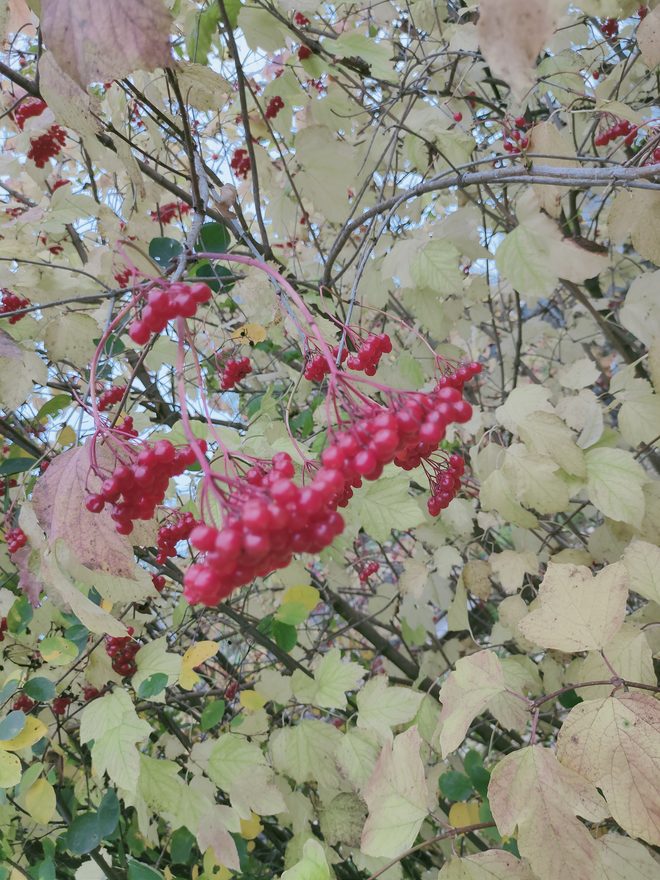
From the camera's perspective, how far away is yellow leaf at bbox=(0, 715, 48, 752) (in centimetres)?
134

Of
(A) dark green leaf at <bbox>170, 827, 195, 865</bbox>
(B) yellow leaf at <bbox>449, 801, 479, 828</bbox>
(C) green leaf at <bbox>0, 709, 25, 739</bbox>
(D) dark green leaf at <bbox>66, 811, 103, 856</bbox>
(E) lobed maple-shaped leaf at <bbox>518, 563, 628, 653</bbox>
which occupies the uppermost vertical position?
(E) lobed maple-shaped leaf at <bbox>518, 563, 628, 653</bbox>

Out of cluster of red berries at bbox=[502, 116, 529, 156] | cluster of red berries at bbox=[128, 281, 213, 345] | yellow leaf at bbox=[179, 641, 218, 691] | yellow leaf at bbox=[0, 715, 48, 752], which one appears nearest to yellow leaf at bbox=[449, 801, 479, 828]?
yellow leaf at bbox=[179, 641, 218, 691]

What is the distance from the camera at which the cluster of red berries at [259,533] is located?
24.0 inches

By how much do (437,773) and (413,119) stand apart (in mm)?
1900

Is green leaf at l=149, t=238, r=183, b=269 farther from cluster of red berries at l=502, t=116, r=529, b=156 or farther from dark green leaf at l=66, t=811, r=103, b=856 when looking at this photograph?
dark green leaf at l=66, t=811, r=103, b=856

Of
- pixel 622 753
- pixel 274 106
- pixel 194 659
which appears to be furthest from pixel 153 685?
pixel 274 106

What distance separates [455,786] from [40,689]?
1.00 meters

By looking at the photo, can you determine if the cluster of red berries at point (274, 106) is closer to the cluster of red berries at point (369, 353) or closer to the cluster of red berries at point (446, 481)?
the cluster of red berries at point (369, 353)

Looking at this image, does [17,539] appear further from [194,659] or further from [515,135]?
[515,135]

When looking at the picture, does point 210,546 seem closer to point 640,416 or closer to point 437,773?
point 640,416

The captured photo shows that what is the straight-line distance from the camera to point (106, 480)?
2.89 ft

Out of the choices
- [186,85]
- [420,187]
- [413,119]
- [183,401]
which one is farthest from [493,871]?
[413,119]

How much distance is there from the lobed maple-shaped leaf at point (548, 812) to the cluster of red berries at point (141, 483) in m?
0.62

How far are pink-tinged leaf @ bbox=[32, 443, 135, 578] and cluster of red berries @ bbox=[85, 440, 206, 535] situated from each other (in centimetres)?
6
